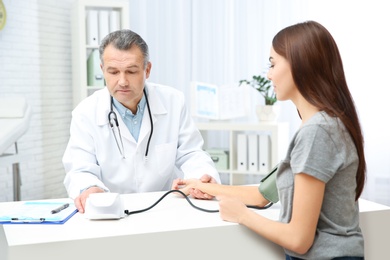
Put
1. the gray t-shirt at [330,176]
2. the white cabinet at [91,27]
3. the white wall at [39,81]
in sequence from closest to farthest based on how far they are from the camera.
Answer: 1. the gray t-shirt at [330,176]
2. the white wall at [39,81]
3. the white cabinet at [91,27]

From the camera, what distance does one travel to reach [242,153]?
4.39 metres

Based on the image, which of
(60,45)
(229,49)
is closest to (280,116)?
(229,49)

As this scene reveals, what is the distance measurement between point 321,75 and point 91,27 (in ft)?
11.5

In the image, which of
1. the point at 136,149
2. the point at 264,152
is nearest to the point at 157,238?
the point at 136,149

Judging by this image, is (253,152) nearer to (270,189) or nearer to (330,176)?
(270,189)

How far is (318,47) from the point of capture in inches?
54.7

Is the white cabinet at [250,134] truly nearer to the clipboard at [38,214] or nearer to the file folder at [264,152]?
the file folder at [264,152]

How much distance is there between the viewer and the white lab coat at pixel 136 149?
2160 mm

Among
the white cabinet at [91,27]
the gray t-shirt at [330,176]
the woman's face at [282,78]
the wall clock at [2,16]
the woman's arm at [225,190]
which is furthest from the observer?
the white cabinet at [91,27]

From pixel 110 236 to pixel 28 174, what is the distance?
3530mm

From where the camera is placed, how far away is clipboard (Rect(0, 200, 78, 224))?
4.97 feet

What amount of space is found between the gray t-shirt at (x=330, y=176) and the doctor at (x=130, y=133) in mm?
643

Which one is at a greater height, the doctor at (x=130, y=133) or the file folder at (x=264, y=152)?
the doctor at (x=130, y=133)

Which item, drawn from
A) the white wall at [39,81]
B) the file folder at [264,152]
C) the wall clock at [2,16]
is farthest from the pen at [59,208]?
the wall clock at [2,16]
